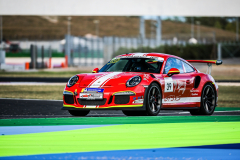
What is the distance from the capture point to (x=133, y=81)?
8.32 meters

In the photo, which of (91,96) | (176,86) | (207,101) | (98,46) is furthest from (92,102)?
(98,46)

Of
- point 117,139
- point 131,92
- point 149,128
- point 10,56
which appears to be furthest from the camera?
point 10,56

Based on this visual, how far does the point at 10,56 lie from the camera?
232 ft

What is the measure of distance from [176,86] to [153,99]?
2.56 ft

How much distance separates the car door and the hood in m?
0.66

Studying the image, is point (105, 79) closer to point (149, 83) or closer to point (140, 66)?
point (149, 83)

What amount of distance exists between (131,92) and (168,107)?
1064 mm

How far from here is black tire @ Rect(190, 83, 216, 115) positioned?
9719 millimetres

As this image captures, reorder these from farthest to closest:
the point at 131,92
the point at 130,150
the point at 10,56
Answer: the point at 10,56, the point at 131,92, the point at 130,150

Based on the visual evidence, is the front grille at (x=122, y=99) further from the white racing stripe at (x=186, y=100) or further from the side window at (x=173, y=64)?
the side window at (x=173, y=64)

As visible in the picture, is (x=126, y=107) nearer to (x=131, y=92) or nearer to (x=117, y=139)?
(x=131, y=92)

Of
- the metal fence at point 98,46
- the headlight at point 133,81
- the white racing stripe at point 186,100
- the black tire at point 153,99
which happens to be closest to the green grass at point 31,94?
the white racing stripe at point 186,100

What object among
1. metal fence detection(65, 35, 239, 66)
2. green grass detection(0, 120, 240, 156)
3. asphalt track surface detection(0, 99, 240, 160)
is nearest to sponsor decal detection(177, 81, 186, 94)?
asphalt track surface detection(0, 99, 240, 160)

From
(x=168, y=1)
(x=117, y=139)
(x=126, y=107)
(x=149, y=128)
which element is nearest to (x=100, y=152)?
(x=117, y=139)
